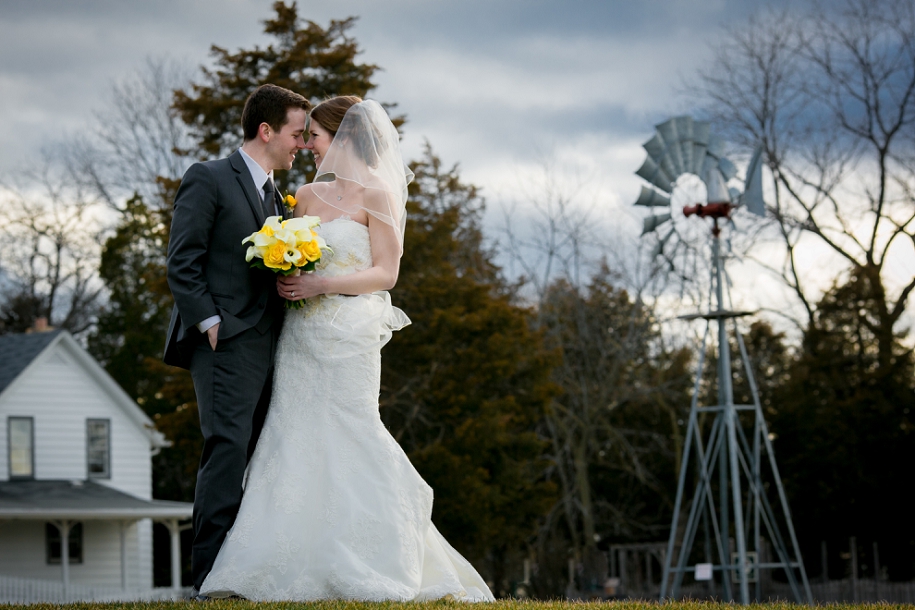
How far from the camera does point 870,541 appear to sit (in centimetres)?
2372

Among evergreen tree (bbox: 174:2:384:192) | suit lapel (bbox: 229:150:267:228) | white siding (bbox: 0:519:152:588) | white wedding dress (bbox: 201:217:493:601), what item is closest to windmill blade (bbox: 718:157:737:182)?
evergreen tree (bbox: 174:2:384:192)

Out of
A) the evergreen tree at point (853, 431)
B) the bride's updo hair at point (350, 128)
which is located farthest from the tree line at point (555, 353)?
the bride's updo hair at point (350, 128)

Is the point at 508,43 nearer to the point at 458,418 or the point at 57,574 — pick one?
the point at 458,418

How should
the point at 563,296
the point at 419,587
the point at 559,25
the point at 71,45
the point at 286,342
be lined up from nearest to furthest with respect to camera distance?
the point at 419,587 → the point at 286,342 → the point at 559,25 → the point at 71,45 → the point at 563,296

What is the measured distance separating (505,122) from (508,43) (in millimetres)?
6513

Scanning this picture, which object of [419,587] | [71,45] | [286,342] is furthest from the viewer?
[71,45]

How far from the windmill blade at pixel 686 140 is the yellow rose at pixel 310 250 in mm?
11217

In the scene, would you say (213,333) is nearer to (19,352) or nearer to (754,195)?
(754,195)

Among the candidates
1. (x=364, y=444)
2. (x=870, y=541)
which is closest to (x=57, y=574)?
(x=870, y=541)

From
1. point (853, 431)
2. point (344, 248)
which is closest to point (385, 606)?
point (344, 248)

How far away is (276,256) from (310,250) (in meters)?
0.21

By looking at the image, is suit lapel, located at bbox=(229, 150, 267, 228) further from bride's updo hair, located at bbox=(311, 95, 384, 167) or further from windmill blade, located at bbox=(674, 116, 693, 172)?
windmill blade, located at bbox=(674, 116, 693, 172)

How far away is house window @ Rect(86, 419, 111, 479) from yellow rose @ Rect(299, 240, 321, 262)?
24.1 metres

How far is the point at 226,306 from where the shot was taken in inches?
212
